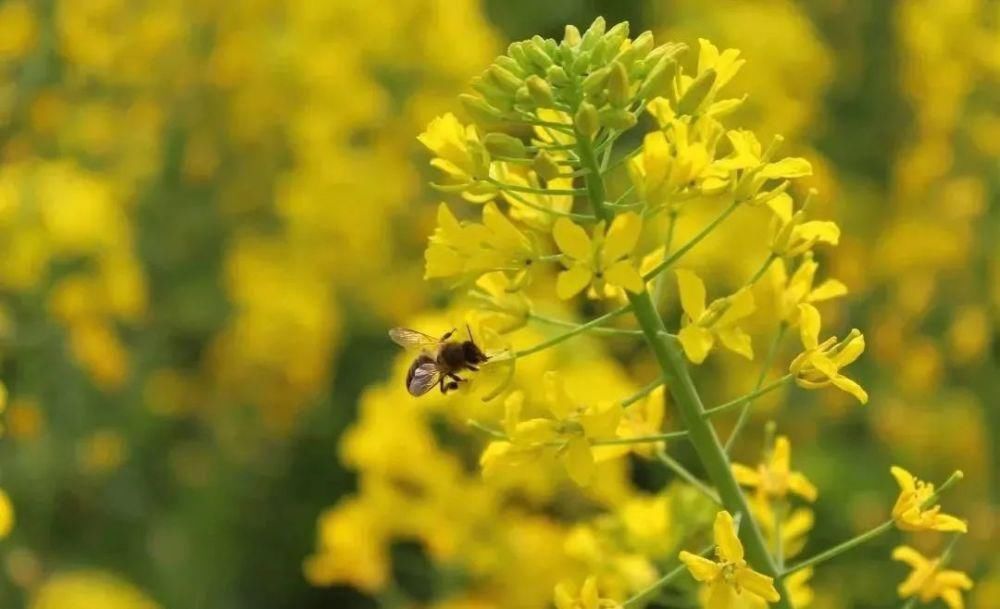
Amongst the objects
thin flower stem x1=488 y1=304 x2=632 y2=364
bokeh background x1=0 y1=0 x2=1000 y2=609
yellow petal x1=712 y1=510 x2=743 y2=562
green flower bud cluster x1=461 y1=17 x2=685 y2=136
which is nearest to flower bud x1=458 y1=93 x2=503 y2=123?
green flower bud cluster x1=461 y1=17 x2=685 y2=136

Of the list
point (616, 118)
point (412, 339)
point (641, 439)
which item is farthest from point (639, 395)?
point (412, 339)

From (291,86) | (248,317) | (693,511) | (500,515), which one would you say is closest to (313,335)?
(248,317)

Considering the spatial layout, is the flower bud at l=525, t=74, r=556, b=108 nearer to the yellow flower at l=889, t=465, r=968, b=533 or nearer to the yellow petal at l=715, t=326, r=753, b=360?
the yellow petal at l=715, t=326, r=753, b=360

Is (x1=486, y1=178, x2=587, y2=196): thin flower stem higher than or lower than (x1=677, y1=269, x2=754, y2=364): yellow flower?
higher

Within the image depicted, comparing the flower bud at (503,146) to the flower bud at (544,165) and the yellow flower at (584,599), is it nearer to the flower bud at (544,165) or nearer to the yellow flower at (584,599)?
the flower bud at (544,165)

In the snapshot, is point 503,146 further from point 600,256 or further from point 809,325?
point 809,325

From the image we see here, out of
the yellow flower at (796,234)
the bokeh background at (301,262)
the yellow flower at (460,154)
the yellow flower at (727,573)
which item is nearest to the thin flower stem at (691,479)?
the yellow flower at (727,573)
